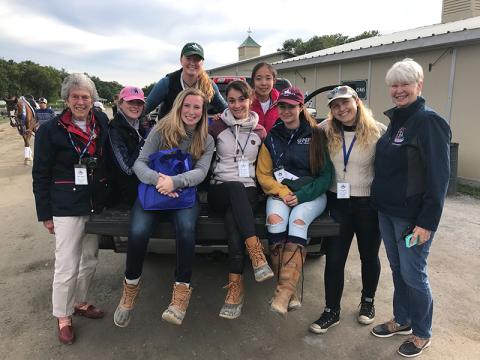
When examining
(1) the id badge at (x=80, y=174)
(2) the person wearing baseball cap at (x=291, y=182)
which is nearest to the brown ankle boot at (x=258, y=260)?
(2) the person wearing baseball cap at (x=291, y=182)

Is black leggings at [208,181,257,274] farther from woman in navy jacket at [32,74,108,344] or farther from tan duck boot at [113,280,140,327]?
woman in navy jacket at [32,74,108,344]

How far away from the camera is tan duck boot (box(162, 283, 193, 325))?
105 inches

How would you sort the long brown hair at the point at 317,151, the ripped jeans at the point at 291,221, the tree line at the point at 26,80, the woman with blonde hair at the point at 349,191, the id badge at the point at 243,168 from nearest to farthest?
the ripped jeans at the point at 291,221 → the woman with blonde hair at the point at 349,191 → the long brown hair at the point at 317,151 → the id badge at the point at 243,168 → the tree line at the point at 26,80

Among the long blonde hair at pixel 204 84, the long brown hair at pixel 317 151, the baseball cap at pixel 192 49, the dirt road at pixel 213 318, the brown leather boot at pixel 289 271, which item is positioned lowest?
the dirt road at pixel 213 318

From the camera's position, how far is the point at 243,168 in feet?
10.6

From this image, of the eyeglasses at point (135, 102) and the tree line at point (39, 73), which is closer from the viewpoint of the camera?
the eyeglasses at point (135, 102)

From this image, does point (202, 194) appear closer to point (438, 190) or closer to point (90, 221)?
point (90, 221)

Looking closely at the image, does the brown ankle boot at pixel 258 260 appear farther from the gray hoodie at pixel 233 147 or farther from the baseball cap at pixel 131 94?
the baseball cap at pixel 131 94

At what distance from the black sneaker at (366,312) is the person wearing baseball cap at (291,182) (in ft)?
2.32

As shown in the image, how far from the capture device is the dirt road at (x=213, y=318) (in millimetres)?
2830

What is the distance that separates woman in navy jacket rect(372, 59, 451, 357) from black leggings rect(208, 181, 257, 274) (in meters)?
0.96

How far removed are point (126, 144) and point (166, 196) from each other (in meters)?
0.68

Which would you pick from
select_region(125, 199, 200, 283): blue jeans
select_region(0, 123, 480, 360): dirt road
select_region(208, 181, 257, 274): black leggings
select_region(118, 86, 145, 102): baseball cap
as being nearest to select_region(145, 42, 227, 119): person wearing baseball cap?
select_region(118, 86, 145, 102): baseball cap

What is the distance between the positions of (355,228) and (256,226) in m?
0.82
